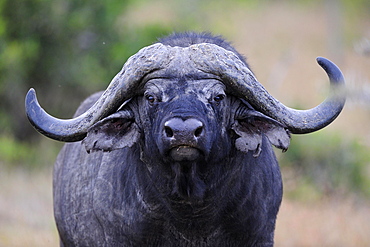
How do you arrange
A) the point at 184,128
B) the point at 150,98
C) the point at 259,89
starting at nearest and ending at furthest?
1. the point at 184,128
2. the point at 150,98
3. the point at 259,89

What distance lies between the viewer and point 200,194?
534 cm

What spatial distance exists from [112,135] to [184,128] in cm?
91

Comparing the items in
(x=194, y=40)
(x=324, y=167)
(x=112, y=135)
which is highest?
(x=324, y=167)

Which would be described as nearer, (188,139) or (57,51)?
(188,139)

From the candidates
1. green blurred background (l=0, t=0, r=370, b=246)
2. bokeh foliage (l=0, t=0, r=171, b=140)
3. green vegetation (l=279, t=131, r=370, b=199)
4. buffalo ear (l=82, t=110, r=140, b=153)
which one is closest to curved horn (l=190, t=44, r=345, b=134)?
buffalo ear (l=82, t=110, r=140, b=153)

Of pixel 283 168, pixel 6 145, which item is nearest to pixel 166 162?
pixel 283 168

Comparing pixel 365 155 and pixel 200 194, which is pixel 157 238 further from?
pixel 365 155

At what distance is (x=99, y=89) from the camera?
689 inches

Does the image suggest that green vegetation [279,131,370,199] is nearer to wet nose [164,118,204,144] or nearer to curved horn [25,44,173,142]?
curved horn [25,44,173,142]

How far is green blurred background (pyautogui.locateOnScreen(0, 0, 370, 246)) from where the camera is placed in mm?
10609

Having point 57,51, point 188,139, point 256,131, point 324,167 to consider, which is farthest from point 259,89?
point 57,51

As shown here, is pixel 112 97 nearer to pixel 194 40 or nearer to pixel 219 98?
pixel 219 98

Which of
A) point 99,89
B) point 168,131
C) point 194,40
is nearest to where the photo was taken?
point 168,131

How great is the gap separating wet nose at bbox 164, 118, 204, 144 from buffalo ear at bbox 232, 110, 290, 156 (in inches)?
23.4
